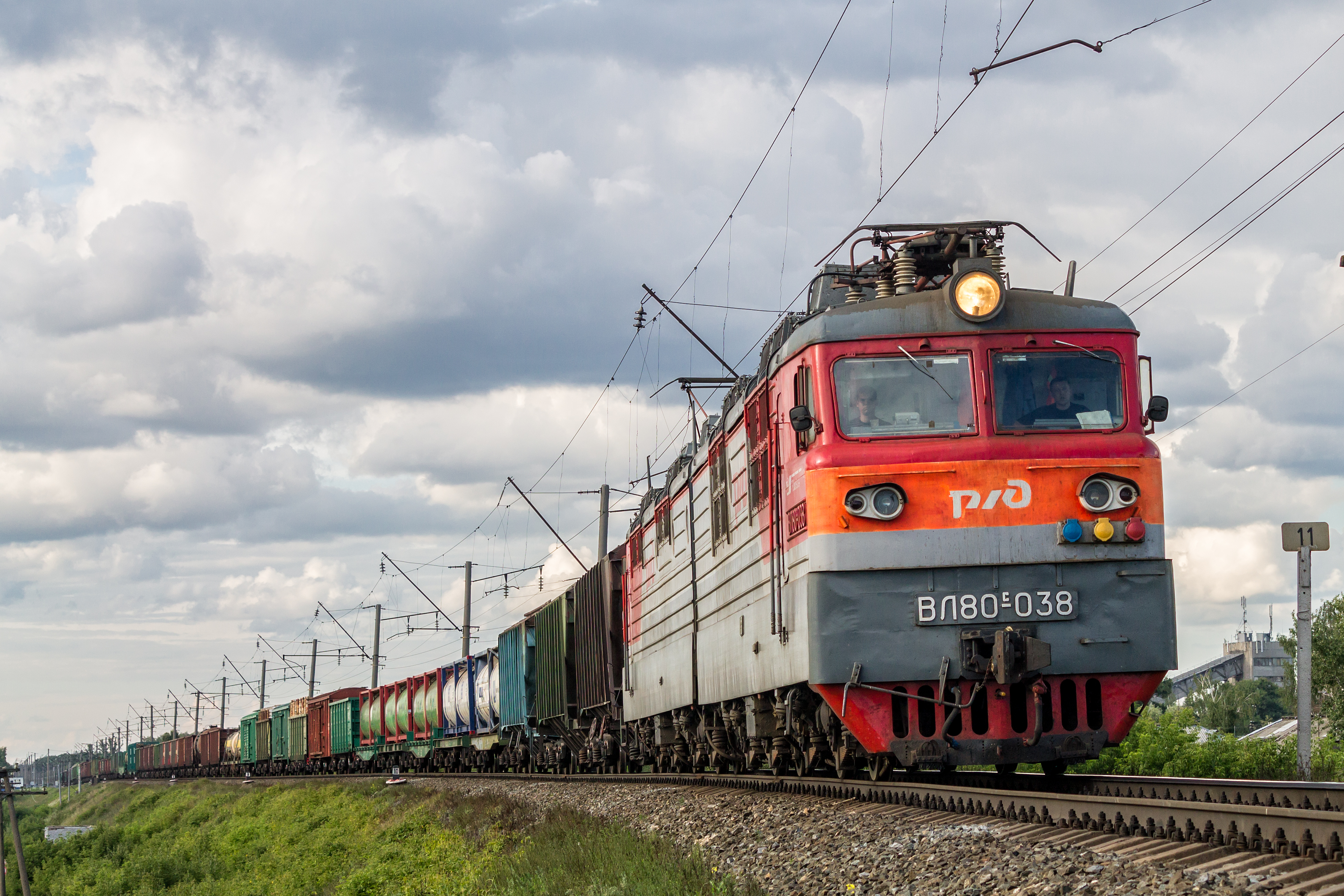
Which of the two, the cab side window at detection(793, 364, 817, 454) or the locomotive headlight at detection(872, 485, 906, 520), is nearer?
the locomotive headlight at detection(872, 485, 906, 520)

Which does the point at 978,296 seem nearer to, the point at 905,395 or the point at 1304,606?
the point at 905,395

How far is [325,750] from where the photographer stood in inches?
2101

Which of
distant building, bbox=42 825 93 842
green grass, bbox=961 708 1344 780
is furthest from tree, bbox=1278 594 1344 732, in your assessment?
distant building, bbox=42 825 93 842

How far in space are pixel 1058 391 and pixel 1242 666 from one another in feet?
447

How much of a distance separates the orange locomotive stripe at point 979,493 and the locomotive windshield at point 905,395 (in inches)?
14.3

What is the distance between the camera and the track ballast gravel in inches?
242

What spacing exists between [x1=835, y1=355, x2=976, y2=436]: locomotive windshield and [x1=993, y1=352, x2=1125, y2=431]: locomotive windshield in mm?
286

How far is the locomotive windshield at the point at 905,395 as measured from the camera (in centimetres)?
1054

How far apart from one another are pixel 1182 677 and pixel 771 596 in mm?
129803

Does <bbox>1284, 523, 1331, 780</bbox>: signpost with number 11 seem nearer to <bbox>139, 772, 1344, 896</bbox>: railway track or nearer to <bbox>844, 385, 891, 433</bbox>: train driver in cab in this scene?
<bbox>139, 772, 1344, 896</bbox>: railway track

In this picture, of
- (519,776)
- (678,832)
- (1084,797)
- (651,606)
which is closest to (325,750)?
(519,776)

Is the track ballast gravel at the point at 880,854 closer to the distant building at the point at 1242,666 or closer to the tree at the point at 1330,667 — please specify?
the tree at the point at 1330,667

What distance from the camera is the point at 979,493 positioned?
1023 cm

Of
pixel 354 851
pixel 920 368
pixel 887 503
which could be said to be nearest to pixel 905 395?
pixel 920 368
